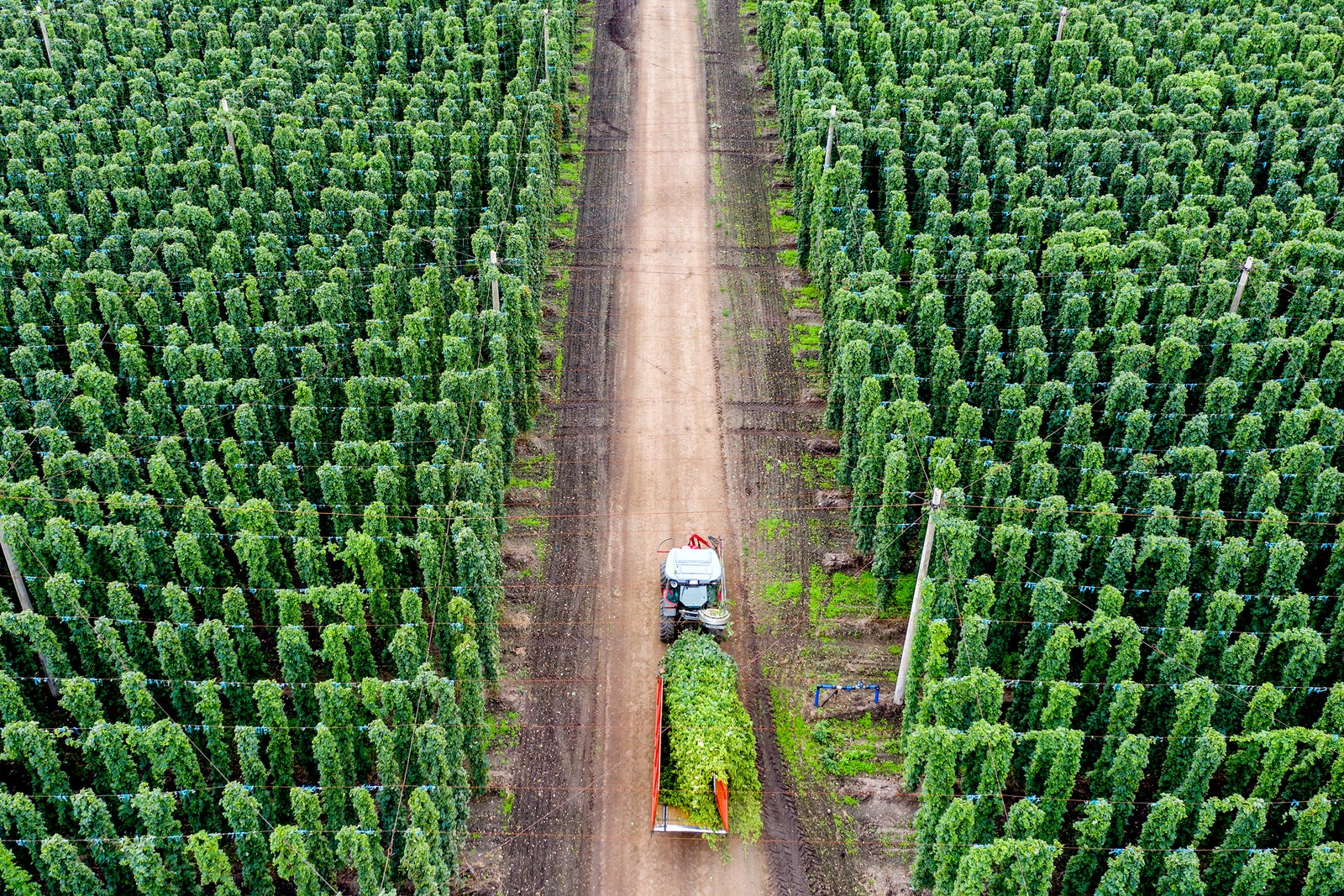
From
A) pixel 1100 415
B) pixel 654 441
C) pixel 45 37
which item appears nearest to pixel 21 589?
pixel 654 441

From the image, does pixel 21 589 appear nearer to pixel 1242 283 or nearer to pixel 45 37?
pixel 45 37

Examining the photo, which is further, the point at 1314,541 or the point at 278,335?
the point at 278,335

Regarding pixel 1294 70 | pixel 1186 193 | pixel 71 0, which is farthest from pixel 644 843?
pixel 71 0

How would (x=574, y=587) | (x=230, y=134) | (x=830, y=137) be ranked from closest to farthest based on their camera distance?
1. (x=574, y=587)
2. (x=830, y=137)
3. (x=230, y=134)

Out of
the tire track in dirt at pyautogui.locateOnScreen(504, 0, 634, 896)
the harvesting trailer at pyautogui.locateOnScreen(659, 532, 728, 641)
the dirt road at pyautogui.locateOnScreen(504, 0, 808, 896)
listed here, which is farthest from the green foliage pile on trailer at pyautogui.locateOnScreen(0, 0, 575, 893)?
the harvesting trailer at pyautogui.locateOnScreen(659, 532, 728, 641)

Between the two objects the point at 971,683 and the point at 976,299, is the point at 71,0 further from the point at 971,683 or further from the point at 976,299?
the point at 971,683

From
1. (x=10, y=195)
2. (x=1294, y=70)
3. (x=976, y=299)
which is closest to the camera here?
(x=976, y=299)
